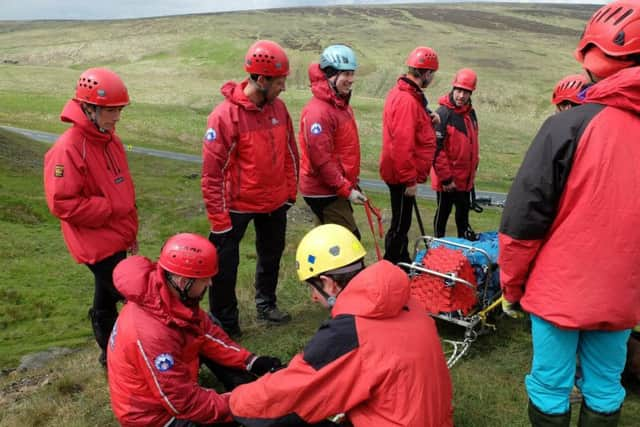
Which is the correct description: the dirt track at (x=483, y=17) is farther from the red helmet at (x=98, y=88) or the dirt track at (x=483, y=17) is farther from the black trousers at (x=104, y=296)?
the black trousers at (x=104, y=296)

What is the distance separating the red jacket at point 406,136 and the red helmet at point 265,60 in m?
2.31

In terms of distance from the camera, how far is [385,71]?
94.0 meters

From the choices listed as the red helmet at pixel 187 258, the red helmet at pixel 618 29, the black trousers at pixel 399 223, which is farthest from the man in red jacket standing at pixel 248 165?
the red helmet at pixel 618 29

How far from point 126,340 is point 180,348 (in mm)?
516

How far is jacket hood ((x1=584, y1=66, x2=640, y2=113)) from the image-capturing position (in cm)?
346

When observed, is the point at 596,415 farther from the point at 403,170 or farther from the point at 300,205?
the point at 300,205

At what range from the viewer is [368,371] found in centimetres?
350

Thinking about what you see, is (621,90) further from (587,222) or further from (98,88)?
(98,88)

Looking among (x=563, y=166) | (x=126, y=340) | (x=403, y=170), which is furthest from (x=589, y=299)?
(x=403, y=170)

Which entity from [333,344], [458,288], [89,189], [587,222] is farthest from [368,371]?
[89,189]

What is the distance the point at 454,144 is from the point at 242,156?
14.2 feet

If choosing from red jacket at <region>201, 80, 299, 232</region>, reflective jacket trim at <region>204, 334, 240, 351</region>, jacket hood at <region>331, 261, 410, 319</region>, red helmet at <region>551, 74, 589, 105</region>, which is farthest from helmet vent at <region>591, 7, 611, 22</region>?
reflective jacket trim at <region>204, 334, 240, 351</region>

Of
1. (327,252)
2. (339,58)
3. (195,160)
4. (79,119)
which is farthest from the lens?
(195,160)

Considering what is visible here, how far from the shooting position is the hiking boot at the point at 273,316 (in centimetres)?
778
